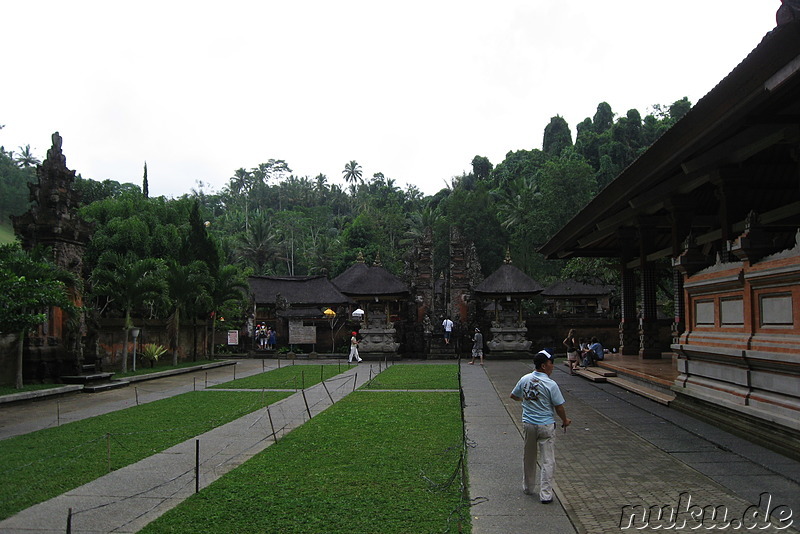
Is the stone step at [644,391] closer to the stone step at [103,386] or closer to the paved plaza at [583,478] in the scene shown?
the paved plaza at [583,478]

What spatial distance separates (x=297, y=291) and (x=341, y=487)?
124 feet

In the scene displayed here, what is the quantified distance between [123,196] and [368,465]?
35.4 meters

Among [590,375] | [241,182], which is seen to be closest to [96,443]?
[590,375]

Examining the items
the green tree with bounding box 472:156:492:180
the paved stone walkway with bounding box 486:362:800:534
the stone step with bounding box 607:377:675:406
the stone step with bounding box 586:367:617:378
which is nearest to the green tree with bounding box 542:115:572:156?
the green tree with bounding box 472:156:492:180

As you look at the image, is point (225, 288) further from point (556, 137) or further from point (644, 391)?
point (556, 137)

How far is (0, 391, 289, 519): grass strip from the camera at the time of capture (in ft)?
23.4

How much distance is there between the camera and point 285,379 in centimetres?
2033

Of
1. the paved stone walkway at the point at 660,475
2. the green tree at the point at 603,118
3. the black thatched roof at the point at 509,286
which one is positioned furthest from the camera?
the green tree at the point at 603,118

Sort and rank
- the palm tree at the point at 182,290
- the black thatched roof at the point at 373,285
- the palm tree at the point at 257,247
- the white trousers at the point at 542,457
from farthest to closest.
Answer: the palm tree at the point at 257,247 < the black thatched roof at the point at 373,285 < the palm tree at the point at 182,290 < the white trousers at the point at 542,457

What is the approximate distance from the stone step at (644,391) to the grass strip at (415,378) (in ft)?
13.6

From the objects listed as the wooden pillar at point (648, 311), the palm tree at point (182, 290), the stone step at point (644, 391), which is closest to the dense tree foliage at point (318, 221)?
the palm tree at point (182, 290)

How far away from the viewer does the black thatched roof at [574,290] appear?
4069cm

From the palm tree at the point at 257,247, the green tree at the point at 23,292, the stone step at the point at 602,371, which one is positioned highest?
the palm tree at the point at 257,247

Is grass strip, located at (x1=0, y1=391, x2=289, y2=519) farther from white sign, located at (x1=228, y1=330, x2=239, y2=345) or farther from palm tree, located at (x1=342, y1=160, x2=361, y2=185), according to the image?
palm tree, located at (x1=342, y1=160, x2=361, y2=185)
